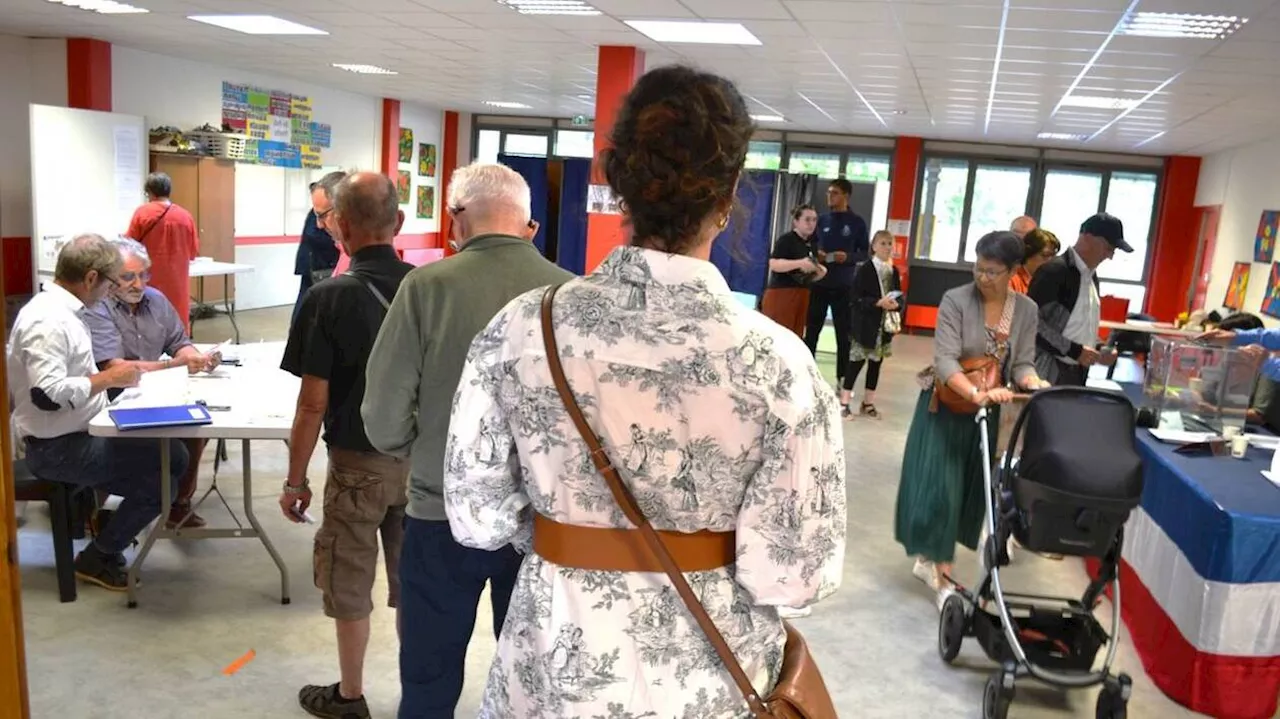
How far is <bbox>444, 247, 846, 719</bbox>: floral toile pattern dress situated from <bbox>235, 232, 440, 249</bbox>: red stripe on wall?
1110cm

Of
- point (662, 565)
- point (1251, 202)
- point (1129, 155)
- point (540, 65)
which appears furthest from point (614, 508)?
point (1129, 155)

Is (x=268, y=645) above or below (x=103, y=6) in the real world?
below

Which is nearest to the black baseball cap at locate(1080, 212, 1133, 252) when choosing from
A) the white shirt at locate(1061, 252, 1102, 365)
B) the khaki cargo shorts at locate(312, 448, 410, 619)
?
the white shirt at locate(1061, 252, 1102, 365)

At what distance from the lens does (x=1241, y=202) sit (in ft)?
36.4

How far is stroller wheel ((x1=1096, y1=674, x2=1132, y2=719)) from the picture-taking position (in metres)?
2.83

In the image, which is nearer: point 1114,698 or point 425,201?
point 1114,698

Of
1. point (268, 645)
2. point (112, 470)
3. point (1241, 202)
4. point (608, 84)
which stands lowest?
point (268, 645)

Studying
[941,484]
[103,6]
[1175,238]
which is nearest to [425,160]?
[103,6]

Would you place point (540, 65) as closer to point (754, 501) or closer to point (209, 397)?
point (209, 397)

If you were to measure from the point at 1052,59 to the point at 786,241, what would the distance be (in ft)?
7.58

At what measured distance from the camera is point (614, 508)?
132 centimetres

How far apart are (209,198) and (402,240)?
204 inches

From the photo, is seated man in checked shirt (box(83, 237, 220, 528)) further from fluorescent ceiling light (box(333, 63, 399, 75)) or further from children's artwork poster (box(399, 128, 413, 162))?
children's artwork poster (box(399, 128, 413, 162))

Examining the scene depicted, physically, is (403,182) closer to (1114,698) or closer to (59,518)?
(59,518)
